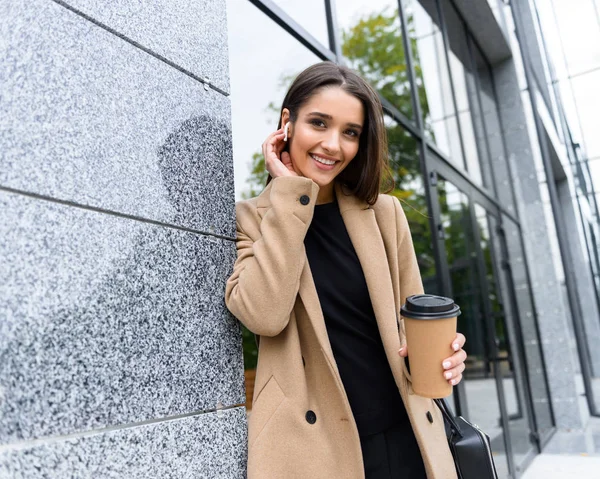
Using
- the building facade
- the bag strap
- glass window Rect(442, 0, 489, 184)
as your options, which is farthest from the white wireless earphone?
glass window Rect(442, 0, 489, 184)

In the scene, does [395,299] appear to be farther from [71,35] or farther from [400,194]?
[400,194]

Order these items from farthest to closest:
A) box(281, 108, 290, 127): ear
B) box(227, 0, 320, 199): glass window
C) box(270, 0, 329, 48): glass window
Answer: box(270, 0, 329, 48): glass window, box(227, 0, 320, 199): glass window, box(281, 108, 290, 127): ear

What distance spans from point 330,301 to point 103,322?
70 cm

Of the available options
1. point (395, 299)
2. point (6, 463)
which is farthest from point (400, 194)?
point (6, 463)

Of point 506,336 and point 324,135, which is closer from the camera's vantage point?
point 324,135

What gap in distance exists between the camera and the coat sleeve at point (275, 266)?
4.47 ft

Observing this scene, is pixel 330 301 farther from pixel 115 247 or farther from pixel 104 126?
pixel 104 126

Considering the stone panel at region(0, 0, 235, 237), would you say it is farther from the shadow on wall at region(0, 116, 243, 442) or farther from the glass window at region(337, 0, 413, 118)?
the glass window at region(337, 0, 413, 118)

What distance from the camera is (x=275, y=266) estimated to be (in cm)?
137

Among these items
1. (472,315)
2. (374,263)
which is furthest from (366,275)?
(472,315)

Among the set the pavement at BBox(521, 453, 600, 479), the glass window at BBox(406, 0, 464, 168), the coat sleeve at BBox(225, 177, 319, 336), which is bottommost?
the pavement at BBox(521, 453, 600, 479)

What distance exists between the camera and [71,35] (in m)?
1.17

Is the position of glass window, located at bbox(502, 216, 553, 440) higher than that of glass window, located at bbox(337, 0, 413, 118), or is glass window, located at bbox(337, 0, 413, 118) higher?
glass window, located at bbox(337, 0, 413, 118)

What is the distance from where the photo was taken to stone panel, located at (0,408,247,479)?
3.12ft
